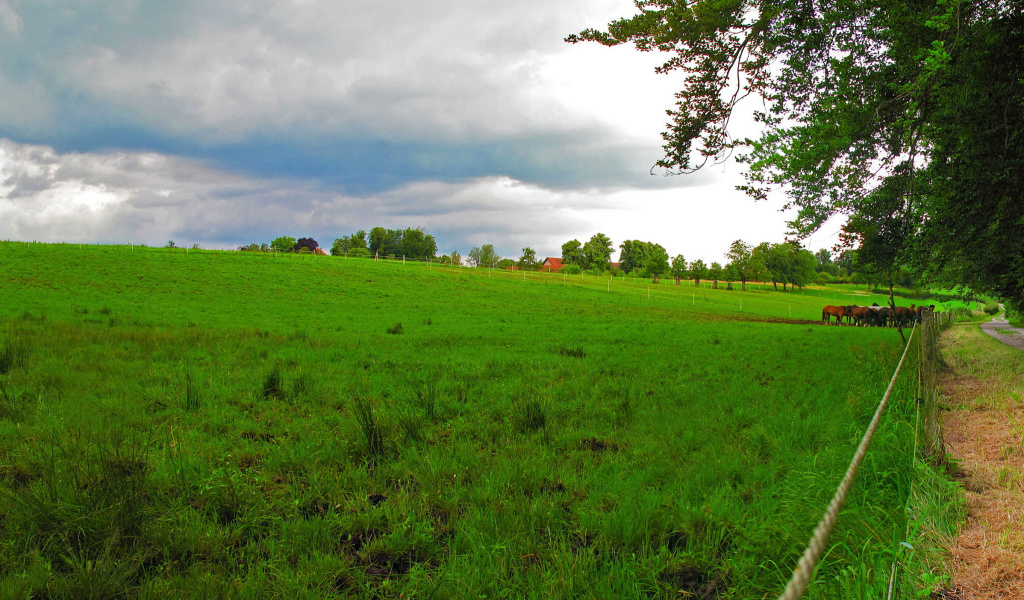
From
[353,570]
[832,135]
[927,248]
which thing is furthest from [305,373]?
[927,248]

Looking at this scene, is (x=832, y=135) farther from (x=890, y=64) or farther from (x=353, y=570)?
(x=353, y=570)

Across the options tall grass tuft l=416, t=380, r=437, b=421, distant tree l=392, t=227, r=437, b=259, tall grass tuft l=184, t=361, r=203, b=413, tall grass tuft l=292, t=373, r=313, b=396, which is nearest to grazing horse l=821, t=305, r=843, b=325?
tall grass tuft l=416, t=380, r=437, b=421

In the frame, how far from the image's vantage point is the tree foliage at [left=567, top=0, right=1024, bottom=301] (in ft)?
23.7

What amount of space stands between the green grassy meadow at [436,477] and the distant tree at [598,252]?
125 metres

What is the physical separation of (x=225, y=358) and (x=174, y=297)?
79.8ft

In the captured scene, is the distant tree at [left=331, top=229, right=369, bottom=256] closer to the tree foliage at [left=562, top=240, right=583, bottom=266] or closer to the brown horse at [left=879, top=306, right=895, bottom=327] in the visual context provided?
the tree foliage at [left=562, top=240, right=583, bottom=266]

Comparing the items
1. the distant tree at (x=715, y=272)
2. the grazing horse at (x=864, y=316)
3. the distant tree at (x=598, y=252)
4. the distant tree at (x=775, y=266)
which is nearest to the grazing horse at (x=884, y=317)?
the grazing horse at (x=864, y=316)

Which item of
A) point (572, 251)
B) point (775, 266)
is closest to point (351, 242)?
point (572, 251)

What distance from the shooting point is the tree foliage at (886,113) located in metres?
7.22

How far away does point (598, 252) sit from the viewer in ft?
496

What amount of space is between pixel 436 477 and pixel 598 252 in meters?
150

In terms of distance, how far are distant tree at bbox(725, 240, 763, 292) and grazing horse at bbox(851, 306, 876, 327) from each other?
69608 mm

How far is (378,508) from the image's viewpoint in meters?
3.98

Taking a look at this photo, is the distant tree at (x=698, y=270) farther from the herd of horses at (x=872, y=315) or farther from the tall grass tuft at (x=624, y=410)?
the tall grass tuft at (x=624, y=410)
